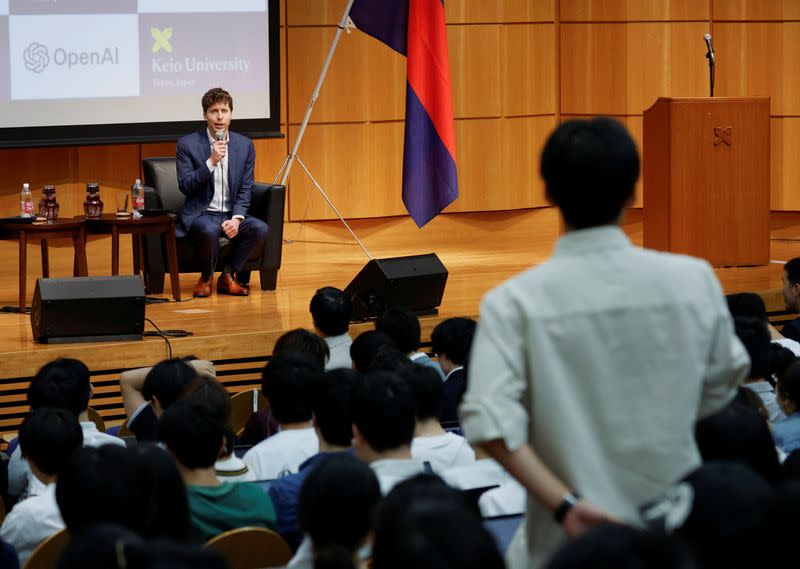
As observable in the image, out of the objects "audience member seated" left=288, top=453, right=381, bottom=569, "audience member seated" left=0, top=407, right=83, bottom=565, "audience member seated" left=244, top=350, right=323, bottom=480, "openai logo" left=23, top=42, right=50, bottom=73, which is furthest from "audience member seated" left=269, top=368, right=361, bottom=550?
"openai logo" left=23, top=42, right=50, bottom=73

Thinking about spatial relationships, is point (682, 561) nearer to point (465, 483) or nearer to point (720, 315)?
point (720, 315)

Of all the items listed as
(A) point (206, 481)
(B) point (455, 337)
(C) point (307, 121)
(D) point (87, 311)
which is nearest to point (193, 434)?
(A) point (206, 481)

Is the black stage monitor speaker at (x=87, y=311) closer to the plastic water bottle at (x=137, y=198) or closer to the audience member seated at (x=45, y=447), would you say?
the plastic water bottle at (x=137, y=198)

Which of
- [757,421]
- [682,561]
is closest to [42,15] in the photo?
[757,421]

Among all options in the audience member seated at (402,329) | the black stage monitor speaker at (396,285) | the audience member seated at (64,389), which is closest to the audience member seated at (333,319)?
the audience member seated at (402,329)

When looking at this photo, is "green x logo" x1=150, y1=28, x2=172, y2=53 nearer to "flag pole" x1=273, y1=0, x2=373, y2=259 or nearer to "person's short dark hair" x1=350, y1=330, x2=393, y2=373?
"flag pole" x1=273, y1=0, x2=373, y2=259

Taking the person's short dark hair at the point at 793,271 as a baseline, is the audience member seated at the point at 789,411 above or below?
below

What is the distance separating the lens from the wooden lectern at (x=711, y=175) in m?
6.27

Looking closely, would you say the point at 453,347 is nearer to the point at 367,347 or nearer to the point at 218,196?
the point at 367,347

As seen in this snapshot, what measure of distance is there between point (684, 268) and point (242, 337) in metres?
3.68

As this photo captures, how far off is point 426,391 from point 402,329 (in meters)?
1.35

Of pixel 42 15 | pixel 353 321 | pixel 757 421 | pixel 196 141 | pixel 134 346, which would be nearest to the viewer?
pixel 757 421

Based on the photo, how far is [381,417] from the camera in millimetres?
2396

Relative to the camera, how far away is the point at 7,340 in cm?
508
